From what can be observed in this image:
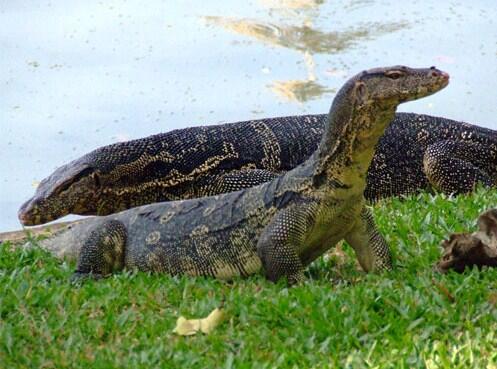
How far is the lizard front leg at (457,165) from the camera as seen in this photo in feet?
28.8

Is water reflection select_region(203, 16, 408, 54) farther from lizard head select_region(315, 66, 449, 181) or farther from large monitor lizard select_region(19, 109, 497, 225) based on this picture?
lizard head select_region(315, 66, 449, 181)

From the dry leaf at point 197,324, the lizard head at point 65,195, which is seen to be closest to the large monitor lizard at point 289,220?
the dry leaf at point 197,324

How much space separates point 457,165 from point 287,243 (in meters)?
3.44

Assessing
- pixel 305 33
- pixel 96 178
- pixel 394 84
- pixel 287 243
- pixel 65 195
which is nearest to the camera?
pixel 394 84

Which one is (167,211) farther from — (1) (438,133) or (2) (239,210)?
(1) (438,133)

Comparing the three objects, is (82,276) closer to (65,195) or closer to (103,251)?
(103,251)

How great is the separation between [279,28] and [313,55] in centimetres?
64

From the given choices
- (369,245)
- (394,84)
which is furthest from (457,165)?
(394,84)

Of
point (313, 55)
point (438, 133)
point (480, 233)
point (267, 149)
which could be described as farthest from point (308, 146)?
point (480, 233)

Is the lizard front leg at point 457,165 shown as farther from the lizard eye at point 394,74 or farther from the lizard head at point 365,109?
the lizard eye at point 394,74

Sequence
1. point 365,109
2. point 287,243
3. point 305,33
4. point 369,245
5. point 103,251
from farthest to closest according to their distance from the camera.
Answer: point 305,33 → point 103,251 → point 369,245 → point 287,243 → point 365,109

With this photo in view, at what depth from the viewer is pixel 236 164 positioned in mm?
8922

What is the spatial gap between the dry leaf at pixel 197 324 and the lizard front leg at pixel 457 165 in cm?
407

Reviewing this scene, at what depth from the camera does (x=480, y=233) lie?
218 inches
